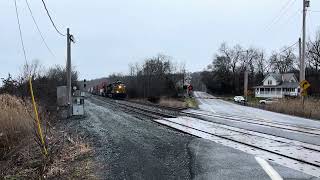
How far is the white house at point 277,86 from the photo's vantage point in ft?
451

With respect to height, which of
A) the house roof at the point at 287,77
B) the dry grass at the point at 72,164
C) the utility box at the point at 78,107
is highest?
the house roof at the point at 287,77

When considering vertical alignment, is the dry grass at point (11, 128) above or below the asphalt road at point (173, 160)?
above

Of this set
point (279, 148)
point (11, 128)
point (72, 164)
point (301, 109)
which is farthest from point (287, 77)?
point (72, 164)

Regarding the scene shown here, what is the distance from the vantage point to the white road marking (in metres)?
8.98

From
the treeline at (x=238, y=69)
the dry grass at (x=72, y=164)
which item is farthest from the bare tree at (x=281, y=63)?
the dry grass at (x=72, y=164)

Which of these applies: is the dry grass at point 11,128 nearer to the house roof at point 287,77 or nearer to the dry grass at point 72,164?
the dry grass at point 72,164

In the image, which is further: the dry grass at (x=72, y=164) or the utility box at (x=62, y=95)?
the utility box at (x=62, y=95)

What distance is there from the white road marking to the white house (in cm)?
12726

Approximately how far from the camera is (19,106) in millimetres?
15938

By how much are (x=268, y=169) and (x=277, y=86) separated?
133464 mm

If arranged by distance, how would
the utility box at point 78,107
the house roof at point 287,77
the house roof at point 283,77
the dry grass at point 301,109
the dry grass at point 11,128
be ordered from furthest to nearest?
1. the house roof at point 283,77
2. the house roof at point 287,77
3. the dry grass at point 301,109
4. the utility box at point 78,107
5. the dry grass at point 11,128

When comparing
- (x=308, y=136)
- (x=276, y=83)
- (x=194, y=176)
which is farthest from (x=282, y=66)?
(x=194, y=176)

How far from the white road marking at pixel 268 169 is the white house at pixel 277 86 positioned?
418ft

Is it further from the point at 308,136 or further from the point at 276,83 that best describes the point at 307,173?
the point at 276,83
